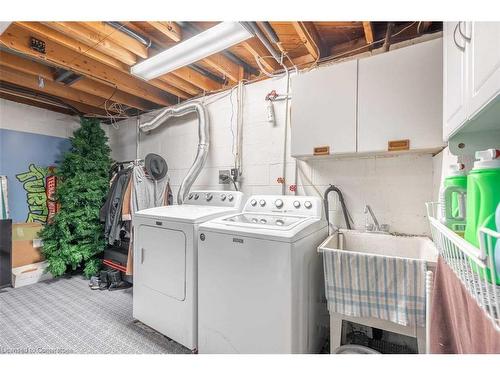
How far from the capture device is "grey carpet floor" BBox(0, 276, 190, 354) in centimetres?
190

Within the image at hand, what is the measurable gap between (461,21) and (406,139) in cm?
74

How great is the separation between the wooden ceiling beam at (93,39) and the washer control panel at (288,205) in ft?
5.96

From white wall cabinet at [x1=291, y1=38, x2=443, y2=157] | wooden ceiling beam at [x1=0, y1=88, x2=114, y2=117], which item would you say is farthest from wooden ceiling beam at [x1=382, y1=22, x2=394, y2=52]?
wooden ceiling beam at [x1=0, y1=88, x2=114, y2=117]

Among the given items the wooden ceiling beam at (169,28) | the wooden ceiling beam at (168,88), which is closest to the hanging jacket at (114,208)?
the wooden ceiling beam at (168,88)

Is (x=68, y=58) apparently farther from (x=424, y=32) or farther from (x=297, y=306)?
(x=424, y=32)

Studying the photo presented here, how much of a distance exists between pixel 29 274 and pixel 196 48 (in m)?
3.65

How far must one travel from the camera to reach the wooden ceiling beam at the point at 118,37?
1.86 meters

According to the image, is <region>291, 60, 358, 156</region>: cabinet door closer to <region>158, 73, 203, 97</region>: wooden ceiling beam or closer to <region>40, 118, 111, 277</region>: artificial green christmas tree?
<region>158, 73, 203, 97</region>: wooden ceiling beam

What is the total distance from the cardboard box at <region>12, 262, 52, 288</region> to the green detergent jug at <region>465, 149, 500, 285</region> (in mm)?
4482

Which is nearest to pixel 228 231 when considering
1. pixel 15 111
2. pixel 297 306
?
pixel 297 306

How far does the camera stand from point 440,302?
99 centimetres

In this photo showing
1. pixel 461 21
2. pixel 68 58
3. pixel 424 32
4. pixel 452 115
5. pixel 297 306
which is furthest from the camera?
pixel 68 58

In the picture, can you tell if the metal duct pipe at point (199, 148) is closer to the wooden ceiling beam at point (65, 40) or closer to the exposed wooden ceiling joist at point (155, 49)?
the exposed wooden ceiling joist at point (155, 49)

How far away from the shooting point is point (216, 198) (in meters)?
2.50
